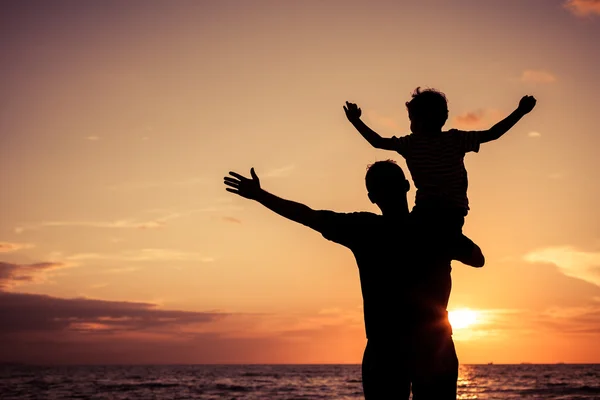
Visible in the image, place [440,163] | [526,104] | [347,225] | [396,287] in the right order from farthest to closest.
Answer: [526,104]
[440,163]
[347,225]
[396,287]

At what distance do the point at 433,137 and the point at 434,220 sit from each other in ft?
2.25

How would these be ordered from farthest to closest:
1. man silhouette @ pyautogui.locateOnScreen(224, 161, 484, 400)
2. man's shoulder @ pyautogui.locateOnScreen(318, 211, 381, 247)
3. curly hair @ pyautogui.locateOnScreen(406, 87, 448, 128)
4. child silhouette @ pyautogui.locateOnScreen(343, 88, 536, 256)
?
curly hair @ pyautogui.locateOnScreen(406, 87, 448, 128)
child silhouette @ pyautogui.locateOnScreen(343, 88, 536, 256)
man's shoulder @ pyautogui.locateOnScreen(318, 211, 381, 247)
man silhouette @ pyautogui.locateOnScreen(224, 161, 484, 400)

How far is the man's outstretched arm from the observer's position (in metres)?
3.27

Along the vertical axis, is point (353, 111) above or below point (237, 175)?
above

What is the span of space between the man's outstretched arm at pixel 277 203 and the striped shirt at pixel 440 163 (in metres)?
0.70

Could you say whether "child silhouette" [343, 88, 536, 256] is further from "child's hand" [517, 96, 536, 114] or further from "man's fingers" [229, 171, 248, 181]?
"man's fingers" [229, 171, 248, 181]

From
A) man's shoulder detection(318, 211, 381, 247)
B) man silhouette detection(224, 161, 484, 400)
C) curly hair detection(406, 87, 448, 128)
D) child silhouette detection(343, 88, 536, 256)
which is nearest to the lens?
man silhouette detection(224, 161, 484, 400)

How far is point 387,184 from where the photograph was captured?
3.22 meters

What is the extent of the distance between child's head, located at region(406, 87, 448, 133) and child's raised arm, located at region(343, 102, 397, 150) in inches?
8.1

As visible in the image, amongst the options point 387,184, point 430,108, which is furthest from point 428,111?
point 387,184

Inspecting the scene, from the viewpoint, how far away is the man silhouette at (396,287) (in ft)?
9.98

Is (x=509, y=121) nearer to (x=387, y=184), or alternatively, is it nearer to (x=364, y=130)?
(x=364, y=130)

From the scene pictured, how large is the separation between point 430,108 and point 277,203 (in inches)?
46.2

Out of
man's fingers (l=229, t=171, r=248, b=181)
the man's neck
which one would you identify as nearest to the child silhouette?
the man's neck
